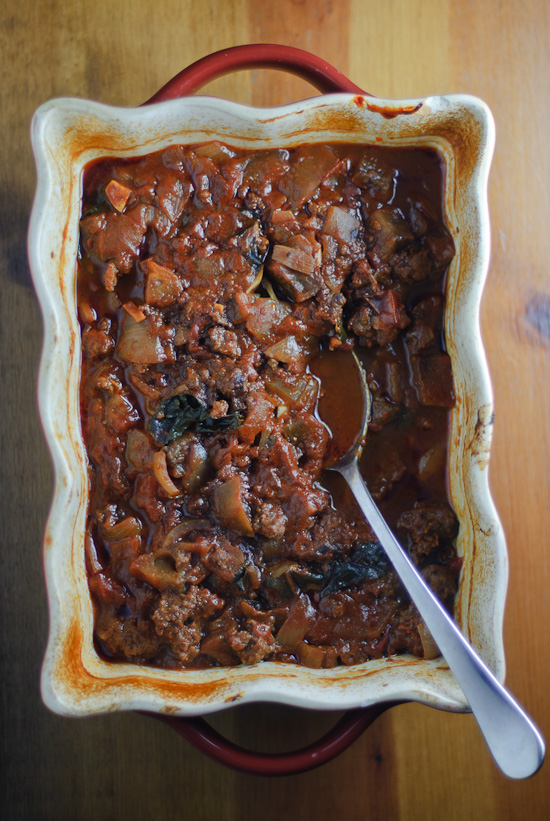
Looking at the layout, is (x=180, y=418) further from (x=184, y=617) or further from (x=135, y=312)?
(x=184, y=617)

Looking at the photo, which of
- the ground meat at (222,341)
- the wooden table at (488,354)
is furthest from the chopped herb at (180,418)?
the wooden table at (488,354)

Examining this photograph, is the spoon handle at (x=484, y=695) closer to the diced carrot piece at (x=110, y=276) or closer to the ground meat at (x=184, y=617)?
the ground meat at (x=184, y=617)

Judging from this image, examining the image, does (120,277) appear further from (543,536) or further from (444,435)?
(543,536)

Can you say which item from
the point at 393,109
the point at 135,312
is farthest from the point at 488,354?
the point at 135,312

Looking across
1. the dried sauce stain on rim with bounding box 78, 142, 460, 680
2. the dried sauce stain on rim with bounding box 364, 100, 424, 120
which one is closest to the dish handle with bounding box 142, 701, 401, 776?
the dried sauce stain on rim with bounding box 78, 142, 460, 680

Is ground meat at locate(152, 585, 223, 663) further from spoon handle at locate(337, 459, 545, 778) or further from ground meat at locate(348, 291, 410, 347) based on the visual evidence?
ground meat at locate(348, 291, 410, 347)

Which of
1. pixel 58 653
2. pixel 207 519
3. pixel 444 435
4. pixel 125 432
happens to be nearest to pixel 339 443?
pixel 444 435
